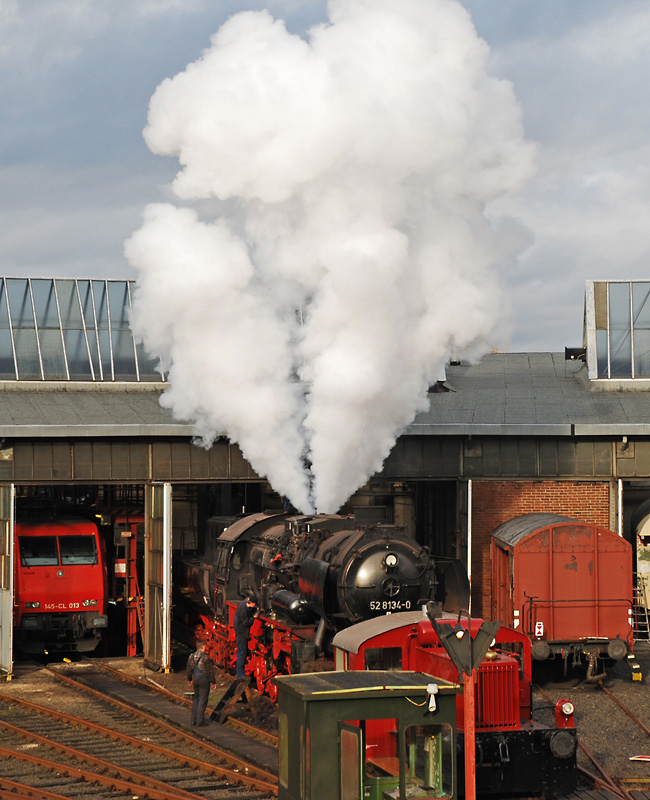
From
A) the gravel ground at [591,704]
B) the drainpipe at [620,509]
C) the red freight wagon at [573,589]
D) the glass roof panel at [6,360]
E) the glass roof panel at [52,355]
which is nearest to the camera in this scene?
the gravel ground at [591,704]

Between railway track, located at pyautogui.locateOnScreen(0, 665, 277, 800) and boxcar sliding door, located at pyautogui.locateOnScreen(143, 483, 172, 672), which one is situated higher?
boxcar sliding door, located at pyautogui.locateOnScreen(143, 483, 172, 672)

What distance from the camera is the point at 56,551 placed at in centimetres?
2200

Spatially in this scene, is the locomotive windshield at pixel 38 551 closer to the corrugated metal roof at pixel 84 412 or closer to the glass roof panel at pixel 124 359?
the corrugated metal roof at pixel 84 412

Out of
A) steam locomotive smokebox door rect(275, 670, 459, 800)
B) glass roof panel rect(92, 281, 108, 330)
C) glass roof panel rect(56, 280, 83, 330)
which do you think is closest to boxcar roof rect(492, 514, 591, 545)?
steam locomotive smokebox door rect(275, 670, 459, 800)

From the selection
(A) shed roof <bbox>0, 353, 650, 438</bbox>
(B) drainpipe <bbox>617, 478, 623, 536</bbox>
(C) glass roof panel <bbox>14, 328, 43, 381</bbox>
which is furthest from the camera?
(C) glass roof panel <bbox>14, 328, 43, 381</bbox>

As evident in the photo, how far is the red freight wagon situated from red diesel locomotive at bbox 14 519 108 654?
368 inches

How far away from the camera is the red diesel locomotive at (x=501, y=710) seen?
9977mm

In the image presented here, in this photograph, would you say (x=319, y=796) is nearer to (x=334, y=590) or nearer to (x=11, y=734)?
(x=334, y=590)

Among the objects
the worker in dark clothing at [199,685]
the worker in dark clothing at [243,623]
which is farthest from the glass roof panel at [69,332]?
the worker in dark clothing at [199,685]

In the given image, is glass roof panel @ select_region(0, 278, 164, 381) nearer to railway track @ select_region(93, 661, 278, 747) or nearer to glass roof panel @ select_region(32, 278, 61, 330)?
glass roof panel @ select_region(32, 278, 61, 330)

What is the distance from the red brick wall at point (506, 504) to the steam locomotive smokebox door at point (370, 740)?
13377mm

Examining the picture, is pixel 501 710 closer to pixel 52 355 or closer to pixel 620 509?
pixel 620 509

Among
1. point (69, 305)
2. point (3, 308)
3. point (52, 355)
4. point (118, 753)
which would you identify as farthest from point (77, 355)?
point (118, 753)

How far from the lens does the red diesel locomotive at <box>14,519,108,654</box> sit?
2141 centimetres
